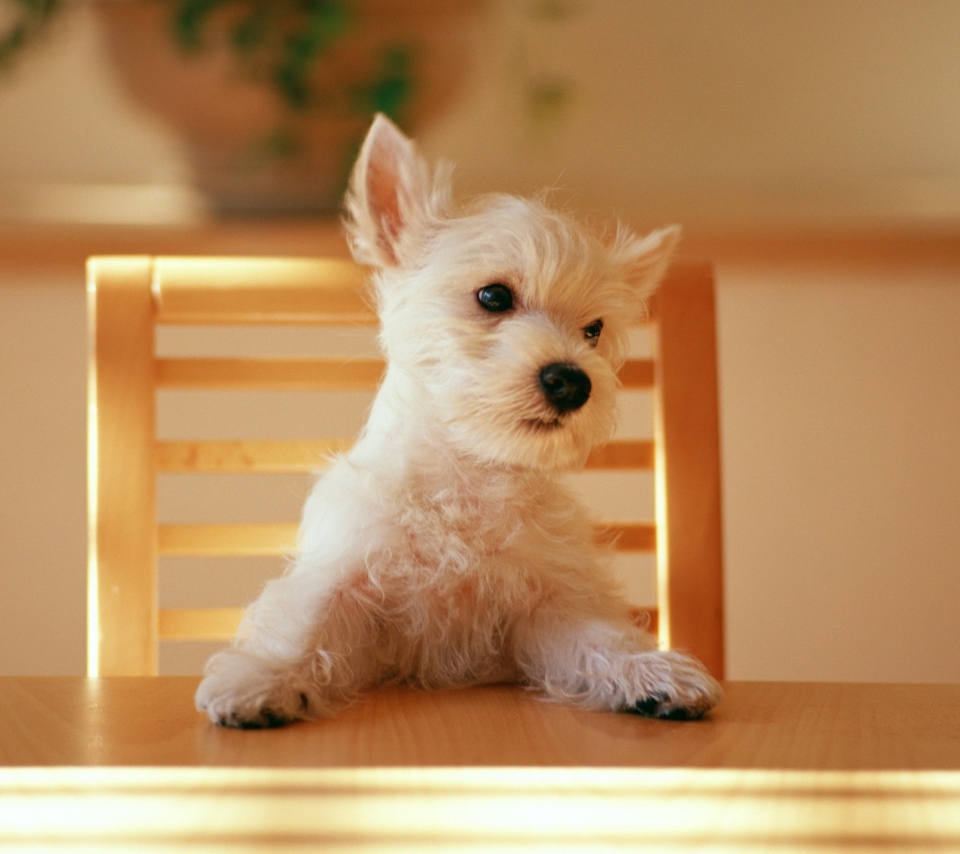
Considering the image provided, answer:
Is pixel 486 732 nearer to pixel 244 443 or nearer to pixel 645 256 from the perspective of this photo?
pixel 645 256

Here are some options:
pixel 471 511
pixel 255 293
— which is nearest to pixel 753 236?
pixel 255 293

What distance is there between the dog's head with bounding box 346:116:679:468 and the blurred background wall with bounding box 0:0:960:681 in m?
0.73

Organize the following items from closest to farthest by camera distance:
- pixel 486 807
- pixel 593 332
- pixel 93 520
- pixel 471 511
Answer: pixel 486 807
pixel 471 511
pixel 593 332
pixel 93 520

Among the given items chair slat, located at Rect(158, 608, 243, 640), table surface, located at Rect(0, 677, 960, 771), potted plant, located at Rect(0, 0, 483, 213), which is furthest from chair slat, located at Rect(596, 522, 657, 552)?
potted plant, located at Rect(0, 0, 483, 213)

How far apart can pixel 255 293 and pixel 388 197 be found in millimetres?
357

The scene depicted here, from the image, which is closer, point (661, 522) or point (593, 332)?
point (593, 332)

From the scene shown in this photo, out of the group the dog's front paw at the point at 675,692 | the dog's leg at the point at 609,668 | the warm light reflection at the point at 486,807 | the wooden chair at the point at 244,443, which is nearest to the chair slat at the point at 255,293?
the wooden chair at the point at 244,443

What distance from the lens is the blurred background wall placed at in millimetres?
1803

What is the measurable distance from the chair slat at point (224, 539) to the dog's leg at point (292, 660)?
1.13 ft

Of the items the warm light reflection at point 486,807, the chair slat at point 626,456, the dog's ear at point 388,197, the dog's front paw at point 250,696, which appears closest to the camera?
the warm light reflection at point 486,807

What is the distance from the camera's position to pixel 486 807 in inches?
23.2

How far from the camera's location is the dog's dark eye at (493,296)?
1.04 meters

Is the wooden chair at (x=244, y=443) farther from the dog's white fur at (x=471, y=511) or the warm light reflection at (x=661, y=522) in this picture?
the dog's white fur at (x=471, y=511)

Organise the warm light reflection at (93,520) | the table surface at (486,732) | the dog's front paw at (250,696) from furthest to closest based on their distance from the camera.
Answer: the warm light reflection at (93,520)
the dog's front paw at (250,696)
the table surface at (486,732)
